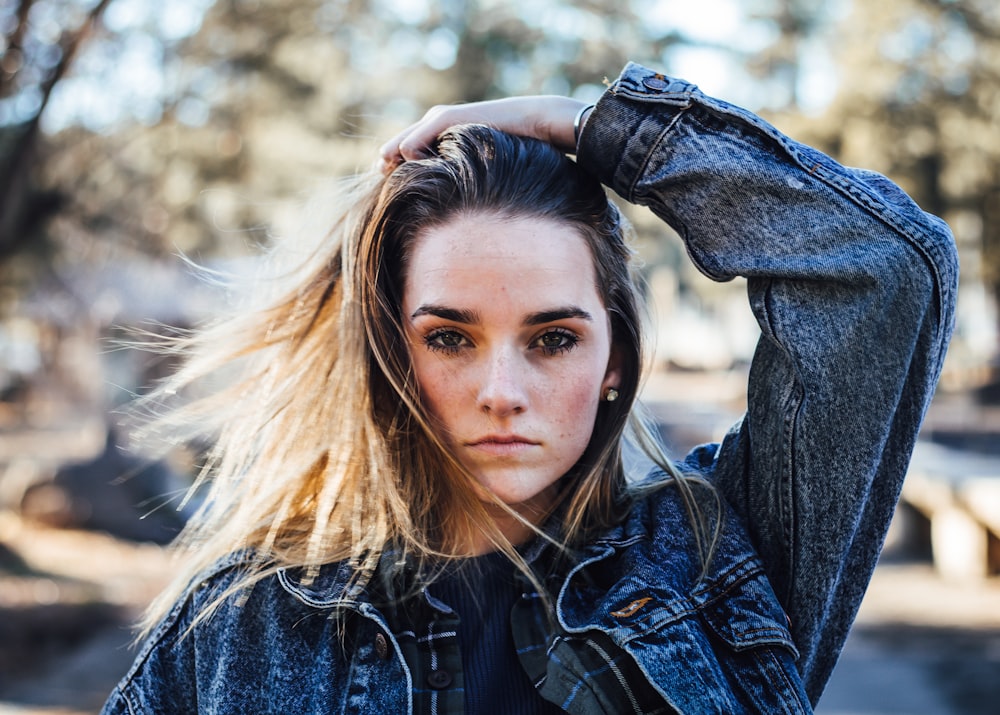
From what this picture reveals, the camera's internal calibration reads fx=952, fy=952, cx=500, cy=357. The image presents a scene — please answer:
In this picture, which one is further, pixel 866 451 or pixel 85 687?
pixel 85 687

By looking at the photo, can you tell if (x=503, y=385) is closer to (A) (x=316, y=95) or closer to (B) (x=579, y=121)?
(B) (x=579, y=121)

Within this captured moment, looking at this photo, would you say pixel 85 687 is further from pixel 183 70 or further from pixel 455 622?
pixel 183 70

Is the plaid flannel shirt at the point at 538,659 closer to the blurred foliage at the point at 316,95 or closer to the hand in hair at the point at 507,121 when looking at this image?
the hand in hair at the point at 507,121

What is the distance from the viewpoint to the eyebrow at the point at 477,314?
6.06 ft

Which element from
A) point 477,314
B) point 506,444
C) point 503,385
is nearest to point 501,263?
point 477,314

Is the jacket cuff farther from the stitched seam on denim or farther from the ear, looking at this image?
the ear

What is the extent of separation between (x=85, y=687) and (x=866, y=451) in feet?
19.0

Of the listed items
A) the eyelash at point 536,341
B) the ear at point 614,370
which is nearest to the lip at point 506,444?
the eyelash at point 536,341

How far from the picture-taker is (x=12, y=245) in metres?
7.22

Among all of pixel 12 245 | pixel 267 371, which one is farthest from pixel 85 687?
pixel 267 371

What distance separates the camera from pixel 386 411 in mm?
2100

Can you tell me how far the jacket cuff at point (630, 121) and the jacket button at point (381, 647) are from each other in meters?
1.01

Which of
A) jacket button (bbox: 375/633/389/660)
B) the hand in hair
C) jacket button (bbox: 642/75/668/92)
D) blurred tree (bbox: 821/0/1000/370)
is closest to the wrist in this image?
the hand in hair

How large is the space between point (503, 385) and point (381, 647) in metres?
0.55
